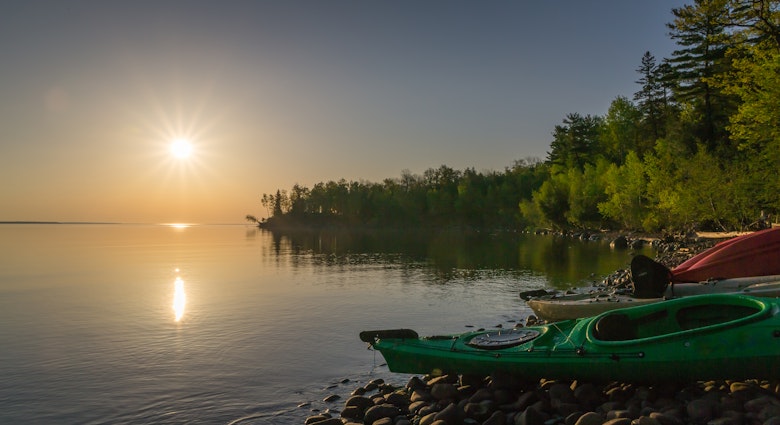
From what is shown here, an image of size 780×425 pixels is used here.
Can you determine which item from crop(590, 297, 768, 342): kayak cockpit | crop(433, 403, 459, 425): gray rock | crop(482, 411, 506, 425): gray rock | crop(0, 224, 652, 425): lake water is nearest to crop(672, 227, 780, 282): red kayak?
crop(0, 224, 652, 425): lake water

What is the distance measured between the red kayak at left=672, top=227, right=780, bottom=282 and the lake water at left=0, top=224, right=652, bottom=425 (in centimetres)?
563

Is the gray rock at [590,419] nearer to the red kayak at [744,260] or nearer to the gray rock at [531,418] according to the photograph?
the gray rock at [531,418]

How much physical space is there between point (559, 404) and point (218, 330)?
1223 centimetres

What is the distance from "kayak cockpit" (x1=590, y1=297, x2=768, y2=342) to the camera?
8.06m

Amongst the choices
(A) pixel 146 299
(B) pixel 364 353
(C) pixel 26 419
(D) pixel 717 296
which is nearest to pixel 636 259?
(D) pixel 717 296

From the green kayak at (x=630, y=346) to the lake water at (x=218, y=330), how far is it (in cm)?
237

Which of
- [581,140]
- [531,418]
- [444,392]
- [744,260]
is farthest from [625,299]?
[581,140]

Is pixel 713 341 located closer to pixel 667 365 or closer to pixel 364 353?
pixel 667 365

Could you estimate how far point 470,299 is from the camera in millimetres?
21469

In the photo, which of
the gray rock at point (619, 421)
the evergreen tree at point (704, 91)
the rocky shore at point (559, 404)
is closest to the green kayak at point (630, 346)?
the rocky shore at point (559, 404)

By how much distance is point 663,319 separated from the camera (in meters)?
8.40

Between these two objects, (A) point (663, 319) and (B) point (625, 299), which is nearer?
(A) point (663, 319)

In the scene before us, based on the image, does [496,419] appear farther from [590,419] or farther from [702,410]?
[702,410]

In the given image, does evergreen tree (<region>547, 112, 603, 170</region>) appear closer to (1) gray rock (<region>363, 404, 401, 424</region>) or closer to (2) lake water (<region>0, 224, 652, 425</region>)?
(2) lake water (<region>0, 224, 652, 425</region>)
